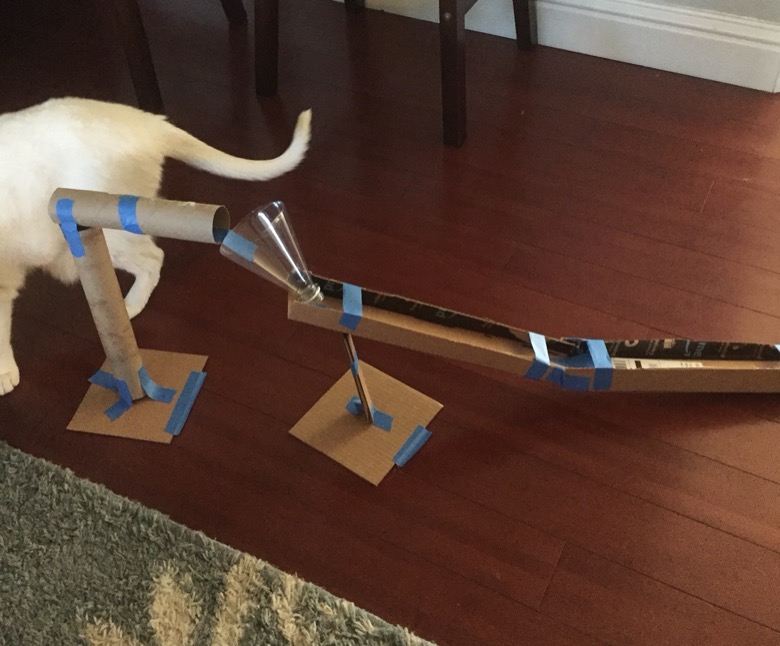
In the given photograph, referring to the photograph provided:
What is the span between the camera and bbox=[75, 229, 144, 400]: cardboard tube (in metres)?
1.11

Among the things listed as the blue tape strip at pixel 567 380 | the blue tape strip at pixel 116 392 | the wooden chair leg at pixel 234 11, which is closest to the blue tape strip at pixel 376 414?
the blue tape strip at pixel 567 380

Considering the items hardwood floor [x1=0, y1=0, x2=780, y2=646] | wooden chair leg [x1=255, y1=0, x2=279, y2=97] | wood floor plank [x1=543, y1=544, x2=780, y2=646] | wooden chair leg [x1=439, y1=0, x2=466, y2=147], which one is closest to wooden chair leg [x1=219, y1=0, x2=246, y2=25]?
hardwood floor [x1=0, y1=0, x2=780, y2=646]

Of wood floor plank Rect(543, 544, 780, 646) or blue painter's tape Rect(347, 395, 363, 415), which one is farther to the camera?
blue painter's tape Rect(347, 395, 363, 415)

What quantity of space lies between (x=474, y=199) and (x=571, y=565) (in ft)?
2.85

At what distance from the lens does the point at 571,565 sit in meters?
1.11

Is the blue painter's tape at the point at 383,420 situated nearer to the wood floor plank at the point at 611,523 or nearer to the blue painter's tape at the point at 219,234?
the wood floor plank at the point at 611,523

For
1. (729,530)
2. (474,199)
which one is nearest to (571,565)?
(729,530)

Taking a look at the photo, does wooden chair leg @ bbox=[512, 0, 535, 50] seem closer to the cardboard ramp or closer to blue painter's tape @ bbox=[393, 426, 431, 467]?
the cardboard ramp

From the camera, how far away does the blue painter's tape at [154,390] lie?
1310 millimetres

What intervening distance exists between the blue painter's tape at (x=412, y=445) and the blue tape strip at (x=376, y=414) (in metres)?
0.04

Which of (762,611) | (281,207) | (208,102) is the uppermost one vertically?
(281,207)

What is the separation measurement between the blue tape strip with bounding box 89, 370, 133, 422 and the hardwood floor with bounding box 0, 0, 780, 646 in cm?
4

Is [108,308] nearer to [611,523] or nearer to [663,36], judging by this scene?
[611,523]

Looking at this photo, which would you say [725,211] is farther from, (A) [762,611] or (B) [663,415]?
(A) [762,611]
